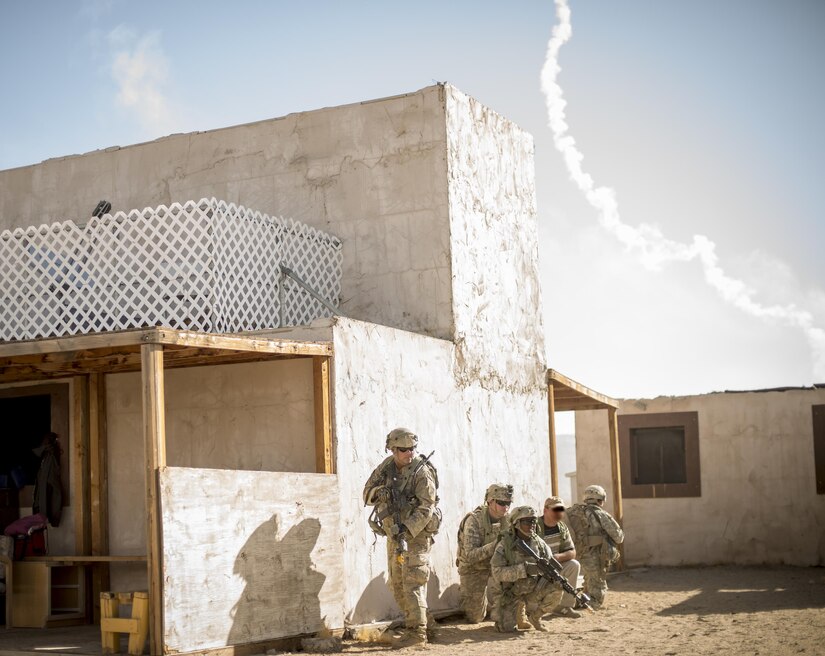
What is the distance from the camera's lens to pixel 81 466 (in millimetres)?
10930

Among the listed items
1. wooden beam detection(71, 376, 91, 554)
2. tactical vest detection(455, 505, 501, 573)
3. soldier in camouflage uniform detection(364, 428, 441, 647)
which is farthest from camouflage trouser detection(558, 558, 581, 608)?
wooden beam detection(71, 376, 91, 554)

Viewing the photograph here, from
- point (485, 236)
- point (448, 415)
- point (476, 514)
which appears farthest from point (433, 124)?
point (476, 514)

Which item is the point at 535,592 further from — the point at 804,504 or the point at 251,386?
the point at 804,504

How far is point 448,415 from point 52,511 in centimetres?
381

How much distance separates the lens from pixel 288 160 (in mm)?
13172

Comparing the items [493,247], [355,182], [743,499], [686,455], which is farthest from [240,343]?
[743,499]

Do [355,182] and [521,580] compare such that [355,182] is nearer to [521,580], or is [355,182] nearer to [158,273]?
[158,273]

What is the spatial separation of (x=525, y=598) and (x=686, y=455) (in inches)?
330

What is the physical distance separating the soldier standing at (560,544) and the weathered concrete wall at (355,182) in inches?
80.6

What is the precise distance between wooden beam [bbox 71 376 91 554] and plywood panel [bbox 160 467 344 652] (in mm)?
2548

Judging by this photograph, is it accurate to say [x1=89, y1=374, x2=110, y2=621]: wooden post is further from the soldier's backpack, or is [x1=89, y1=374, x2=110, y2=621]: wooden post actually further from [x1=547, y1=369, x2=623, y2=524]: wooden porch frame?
[x1=547, y1=369, x2=623, y2=524]: wooden porch frame

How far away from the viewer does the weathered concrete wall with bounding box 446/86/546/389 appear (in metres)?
12.5

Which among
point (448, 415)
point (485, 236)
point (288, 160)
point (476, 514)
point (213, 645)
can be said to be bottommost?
point (213, 645)

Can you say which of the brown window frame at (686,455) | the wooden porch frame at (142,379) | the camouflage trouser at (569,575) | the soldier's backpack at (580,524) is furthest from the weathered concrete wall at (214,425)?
the brown window frame at (686,455)
